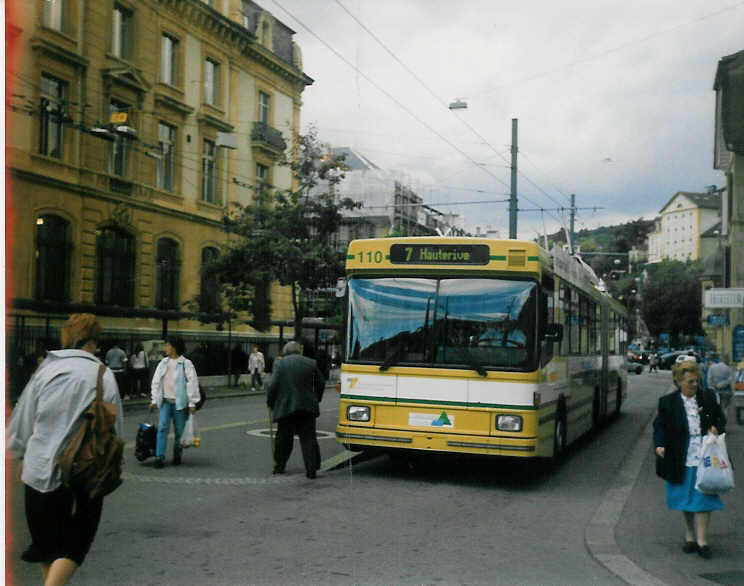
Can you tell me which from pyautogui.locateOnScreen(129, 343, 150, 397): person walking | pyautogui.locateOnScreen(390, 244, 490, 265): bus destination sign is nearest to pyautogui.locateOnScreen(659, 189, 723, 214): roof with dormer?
pyautogui.locateOnScreen(390, 244, 490, 265): bus destination sign

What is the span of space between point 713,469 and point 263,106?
20.3m

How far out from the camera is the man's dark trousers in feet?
32.9

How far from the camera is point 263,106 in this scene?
973 inches

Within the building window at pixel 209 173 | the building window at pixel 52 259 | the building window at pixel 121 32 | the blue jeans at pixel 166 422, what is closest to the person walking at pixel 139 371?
the building window at pixel 209 173

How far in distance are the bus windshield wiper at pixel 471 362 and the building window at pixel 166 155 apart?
10.4m

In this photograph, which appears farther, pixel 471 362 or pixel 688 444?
pixel 471 362

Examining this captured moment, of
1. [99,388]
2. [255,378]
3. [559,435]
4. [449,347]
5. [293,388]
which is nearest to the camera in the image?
[99,388]

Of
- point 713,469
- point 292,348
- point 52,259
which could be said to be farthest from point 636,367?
point 713,469

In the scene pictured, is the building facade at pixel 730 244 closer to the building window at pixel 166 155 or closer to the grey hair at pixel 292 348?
the building window at pixel 166 155

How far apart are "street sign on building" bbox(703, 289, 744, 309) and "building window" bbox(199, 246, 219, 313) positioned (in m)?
15.4

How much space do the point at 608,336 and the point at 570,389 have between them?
19.5ft

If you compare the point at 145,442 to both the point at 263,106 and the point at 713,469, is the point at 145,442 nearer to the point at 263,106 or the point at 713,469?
the point at 713,469

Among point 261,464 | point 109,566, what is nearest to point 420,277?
point 261,464

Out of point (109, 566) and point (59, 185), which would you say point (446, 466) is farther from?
point (59, 185)
